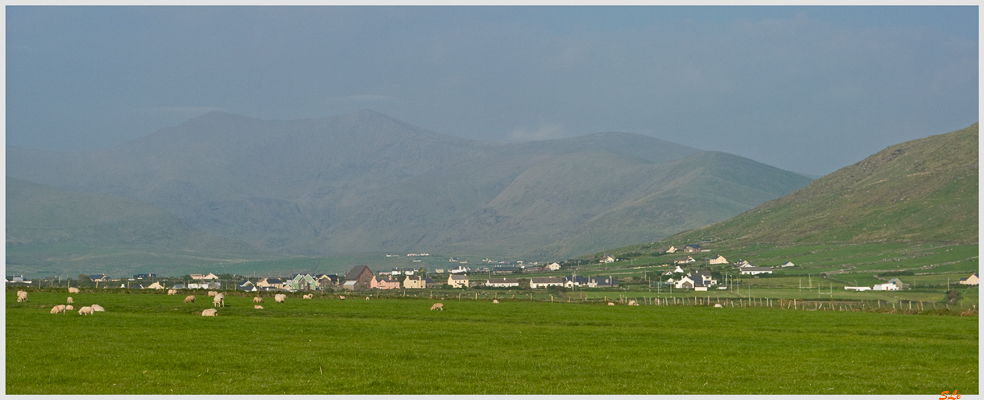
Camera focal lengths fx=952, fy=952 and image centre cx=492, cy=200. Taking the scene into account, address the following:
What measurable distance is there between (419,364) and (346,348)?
6172 millimetres

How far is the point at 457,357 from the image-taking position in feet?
124

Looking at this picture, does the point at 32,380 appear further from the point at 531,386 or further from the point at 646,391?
the point at 646,391

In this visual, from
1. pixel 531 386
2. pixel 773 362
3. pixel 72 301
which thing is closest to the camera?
pixel 531 386

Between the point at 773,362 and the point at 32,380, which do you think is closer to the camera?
the point at 32,380

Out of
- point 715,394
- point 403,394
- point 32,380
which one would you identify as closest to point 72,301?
point 32,380

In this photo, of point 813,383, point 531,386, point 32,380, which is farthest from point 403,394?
point 813,383

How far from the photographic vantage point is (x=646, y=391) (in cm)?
2897

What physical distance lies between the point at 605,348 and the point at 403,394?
1687 centimetres

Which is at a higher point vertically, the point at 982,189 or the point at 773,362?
the point at 982,189

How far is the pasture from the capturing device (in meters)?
29.8

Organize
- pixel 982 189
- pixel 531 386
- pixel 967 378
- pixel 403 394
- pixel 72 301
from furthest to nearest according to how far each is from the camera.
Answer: pixel 72 301 → pixel 967 378 → pixel 531 386 → pixel 403 394 → pixel 982 189

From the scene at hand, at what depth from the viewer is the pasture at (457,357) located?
29.8 m

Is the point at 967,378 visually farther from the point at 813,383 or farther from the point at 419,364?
the point at 419,364

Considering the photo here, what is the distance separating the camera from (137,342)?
133 feet
